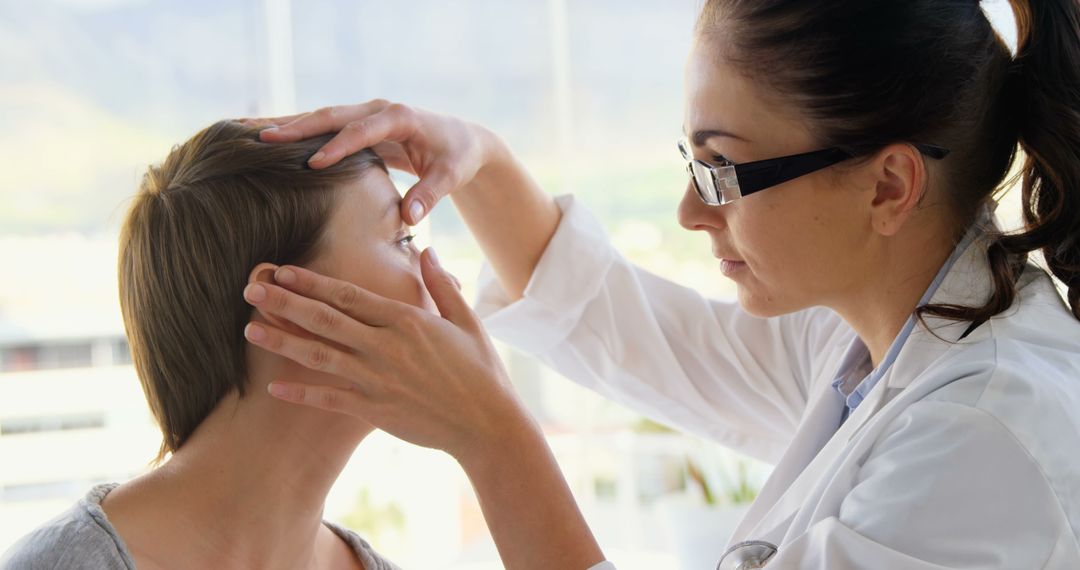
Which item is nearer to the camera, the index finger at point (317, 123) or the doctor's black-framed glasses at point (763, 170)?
the doctor's black-framed glasses at point (763, 170)

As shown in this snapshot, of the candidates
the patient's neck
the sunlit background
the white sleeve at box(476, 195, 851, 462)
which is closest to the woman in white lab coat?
the patient's neck

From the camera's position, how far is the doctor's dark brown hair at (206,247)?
1312mm

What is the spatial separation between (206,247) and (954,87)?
983 millimetres

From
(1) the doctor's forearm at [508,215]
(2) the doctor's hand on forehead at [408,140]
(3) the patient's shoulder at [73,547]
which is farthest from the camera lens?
(1) the doctor's forearm at [508,215]

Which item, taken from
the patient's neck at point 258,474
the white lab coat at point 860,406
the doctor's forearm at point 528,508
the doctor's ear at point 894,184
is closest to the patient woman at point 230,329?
the patient's neck at point 258,474

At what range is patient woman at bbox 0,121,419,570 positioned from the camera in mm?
1304

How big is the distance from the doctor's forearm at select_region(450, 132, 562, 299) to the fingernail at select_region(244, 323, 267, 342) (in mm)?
658

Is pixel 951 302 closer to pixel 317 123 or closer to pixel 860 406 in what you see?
pixel 860 406

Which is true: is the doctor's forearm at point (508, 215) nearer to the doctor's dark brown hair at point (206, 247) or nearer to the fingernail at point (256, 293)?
the doctor's dark brown hair at point (206, 247)

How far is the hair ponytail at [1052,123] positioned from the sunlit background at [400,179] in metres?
1.86

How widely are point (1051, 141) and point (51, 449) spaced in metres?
3.44

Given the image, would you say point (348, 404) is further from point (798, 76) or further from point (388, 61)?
point (388, 61)

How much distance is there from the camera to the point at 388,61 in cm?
379

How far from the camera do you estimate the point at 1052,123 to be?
1250 millimetres
